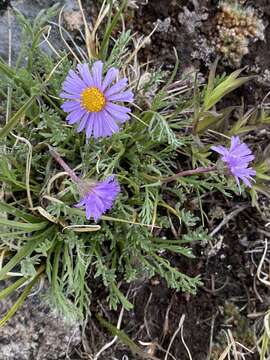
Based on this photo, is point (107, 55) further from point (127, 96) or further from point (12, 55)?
point (127, 96)

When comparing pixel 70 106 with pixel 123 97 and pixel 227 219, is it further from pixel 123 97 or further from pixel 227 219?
pixel 227 219

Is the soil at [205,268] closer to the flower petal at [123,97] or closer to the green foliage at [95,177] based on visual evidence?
the green foliage at [95,177]

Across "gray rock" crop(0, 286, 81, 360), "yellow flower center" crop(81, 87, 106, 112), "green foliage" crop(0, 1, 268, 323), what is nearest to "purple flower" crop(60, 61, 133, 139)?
"yellow flower center" crop(81, 87, 106, 112)

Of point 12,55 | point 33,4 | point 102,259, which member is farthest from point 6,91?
point 102,259

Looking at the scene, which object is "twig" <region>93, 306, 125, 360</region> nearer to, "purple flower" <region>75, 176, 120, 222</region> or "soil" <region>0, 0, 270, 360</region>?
"soil" <region>0, 0, 270, 360</region>

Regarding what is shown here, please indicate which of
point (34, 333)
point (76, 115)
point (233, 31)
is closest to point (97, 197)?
point (76, 115)

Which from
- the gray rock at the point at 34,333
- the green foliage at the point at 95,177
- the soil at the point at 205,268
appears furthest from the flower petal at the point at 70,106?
the gray rock at the point at 34,333
